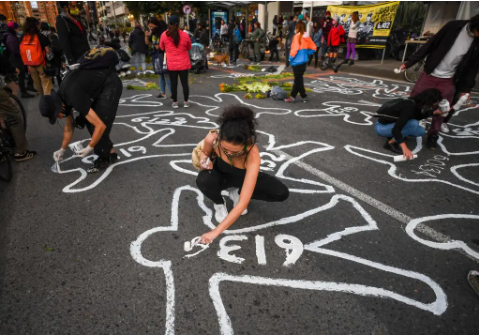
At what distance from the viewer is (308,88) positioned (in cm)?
804

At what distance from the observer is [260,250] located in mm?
2217

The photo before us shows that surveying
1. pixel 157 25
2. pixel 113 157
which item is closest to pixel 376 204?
pixel 113 157

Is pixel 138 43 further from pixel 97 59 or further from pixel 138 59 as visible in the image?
pixel 97 59

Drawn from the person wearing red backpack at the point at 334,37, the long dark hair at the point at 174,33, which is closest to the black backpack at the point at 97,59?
the long dark hair at the point at 174,33

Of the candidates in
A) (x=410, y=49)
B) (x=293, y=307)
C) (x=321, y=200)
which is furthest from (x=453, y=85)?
(x=410, y=49)

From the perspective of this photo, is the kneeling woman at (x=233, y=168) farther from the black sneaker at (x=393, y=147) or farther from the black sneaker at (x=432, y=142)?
the black sneaker at (x=432, y=142)

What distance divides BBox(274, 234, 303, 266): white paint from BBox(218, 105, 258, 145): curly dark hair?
88cm

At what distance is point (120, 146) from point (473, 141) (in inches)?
212

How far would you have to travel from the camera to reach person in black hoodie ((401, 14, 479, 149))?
358cm

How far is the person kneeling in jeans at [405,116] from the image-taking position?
3561 mm

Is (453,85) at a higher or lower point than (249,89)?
higher

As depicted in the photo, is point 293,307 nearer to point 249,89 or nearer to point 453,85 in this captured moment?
point 453,85

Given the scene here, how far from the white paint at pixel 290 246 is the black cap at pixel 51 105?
2.43m

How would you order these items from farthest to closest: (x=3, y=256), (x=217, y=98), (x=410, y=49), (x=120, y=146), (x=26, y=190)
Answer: (x=410, y=49), (x=217, y=98), (x=120, y=146), (x=26, y=190), (x=3, y=256)
